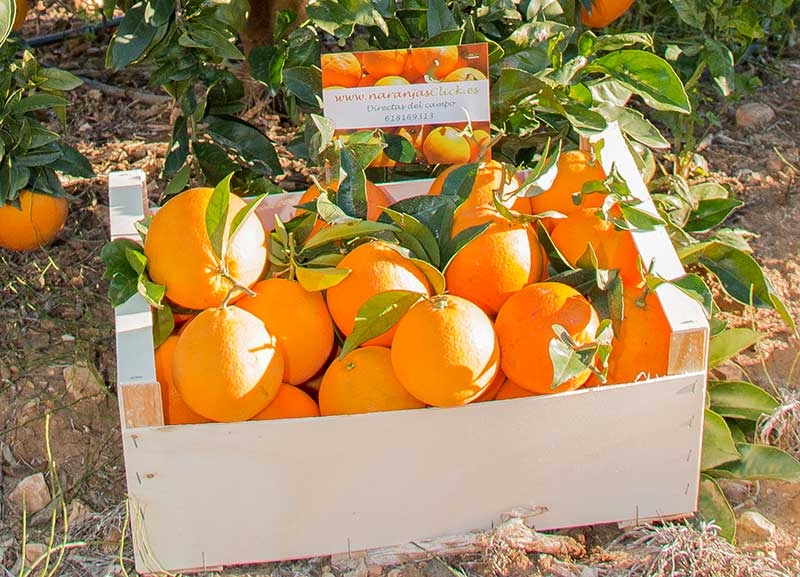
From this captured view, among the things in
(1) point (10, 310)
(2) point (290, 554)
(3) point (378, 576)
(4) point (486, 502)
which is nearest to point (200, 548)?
(2) point (290, 554)

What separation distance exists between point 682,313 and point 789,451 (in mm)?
433

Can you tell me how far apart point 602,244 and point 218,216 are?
1.57 ft

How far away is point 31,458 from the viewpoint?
5.21 feet

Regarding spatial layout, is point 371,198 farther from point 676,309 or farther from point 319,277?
point 676,309

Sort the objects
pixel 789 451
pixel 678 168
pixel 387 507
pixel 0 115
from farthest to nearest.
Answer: pixel 678 168
pixel 0 115
pixel 789 451
pixel 387 507

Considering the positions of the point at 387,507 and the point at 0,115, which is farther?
the point at 0,115

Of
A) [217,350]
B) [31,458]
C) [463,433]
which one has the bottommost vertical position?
[31,458]

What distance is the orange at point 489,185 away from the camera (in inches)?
52.2

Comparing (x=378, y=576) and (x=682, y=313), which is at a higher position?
(x=682, y=313)

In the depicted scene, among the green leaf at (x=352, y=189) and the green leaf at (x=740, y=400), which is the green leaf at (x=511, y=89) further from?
the green leaf at (x=740, y=400)

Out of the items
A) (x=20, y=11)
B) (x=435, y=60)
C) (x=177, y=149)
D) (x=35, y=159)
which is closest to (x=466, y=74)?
(x=435, y=60)

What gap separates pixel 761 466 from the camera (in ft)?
4.68

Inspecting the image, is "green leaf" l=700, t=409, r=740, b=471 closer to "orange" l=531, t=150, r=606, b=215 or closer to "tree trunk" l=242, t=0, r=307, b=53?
"orange" l=531, t=150, r=606, b=215

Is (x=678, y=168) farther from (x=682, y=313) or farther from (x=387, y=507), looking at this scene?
(x=387, y=507)
